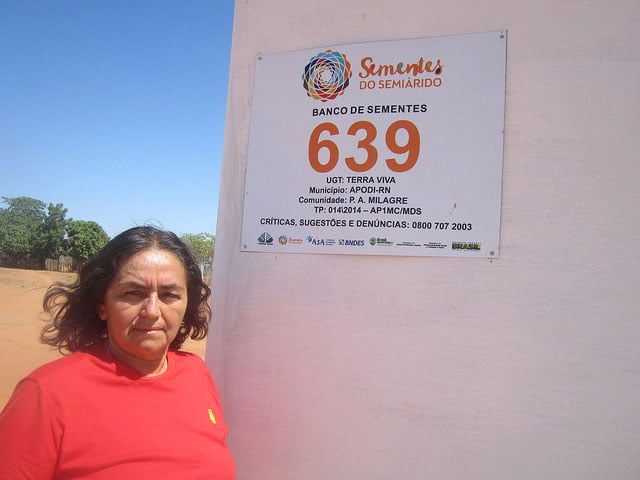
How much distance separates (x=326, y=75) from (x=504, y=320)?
1.51 metres

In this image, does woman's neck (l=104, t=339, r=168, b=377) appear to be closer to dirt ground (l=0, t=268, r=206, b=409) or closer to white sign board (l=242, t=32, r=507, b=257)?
dirt ground (l=0, t=268, r=206, b=409)

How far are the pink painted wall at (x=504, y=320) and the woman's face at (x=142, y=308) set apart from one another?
72 cm

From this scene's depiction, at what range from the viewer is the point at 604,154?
2152 millimetres

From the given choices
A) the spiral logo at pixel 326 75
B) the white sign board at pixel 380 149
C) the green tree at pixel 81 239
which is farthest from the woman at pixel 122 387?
the green tree at pixel 81 239

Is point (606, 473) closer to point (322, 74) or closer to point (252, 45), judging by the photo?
point (322, 74)

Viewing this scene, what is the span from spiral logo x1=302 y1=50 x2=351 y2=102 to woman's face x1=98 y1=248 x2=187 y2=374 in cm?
122

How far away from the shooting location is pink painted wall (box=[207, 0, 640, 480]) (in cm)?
210

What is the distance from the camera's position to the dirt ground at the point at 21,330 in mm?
9977

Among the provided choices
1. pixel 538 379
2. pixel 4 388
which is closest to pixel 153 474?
pixel 538 379

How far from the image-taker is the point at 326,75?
2.59m

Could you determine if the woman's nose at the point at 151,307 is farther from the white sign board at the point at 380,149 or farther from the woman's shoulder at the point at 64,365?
the white sign board at the point at 380,149

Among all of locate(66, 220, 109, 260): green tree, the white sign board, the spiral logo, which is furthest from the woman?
locate(66, 220, 109, 260): green tree

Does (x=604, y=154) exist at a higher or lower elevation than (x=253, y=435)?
higher

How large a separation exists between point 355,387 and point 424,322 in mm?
466
